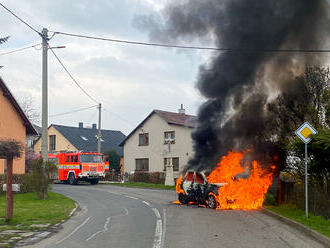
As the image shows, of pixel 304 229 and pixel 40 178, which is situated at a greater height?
pixel 40 178

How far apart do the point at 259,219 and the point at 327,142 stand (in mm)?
3217

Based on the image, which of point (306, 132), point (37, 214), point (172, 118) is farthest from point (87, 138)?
point (306, 132)

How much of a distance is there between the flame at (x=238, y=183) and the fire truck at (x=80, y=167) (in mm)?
18841

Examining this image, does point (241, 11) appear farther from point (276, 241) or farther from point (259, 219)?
point (276, 241)

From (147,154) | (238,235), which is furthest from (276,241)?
(147,154)

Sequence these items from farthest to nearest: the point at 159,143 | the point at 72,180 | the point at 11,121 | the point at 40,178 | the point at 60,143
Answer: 1. the point at 60,143
2. the point at 159,143
3. the point at 72,180
4. the point at 11,121
5. the point at 40,178

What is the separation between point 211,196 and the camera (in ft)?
53.3

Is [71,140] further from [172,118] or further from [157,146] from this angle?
[172,118]

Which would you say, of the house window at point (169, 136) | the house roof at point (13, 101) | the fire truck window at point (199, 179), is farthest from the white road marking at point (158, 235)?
the house window at point (169, 136)

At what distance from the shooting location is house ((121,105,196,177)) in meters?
37.9

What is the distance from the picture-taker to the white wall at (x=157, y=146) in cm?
3775

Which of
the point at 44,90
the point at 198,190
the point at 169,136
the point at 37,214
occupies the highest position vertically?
the point at 44,90

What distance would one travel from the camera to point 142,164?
41.8 m

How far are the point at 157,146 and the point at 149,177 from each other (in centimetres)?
505
